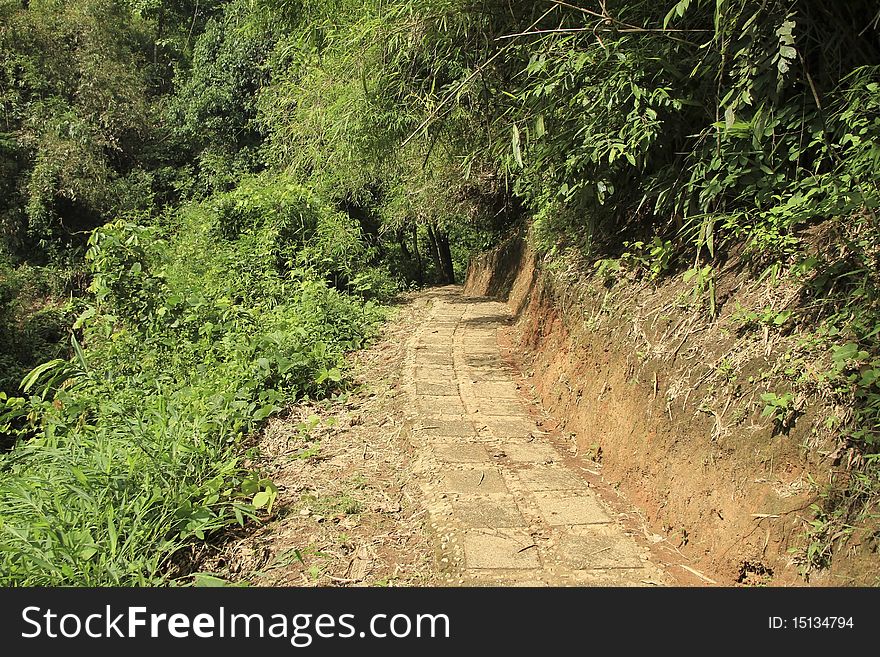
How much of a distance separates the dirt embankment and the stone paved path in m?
0.25

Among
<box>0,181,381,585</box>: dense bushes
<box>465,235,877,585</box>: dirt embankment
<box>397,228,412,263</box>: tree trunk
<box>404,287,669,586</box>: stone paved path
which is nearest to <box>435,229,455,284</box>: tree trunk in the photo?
<box>397,228,412,263</box>: tree trunk

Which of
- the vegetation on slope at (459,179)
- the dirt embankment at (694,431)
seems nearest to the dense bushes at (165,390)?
the vegetation on slope at (459,179)

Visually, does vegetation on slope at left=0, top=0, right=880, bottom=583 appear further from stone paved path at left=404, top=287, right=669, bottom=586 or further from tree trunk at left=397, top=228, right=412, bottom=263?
tree trunk at left=397, top=228, right=412, bottom=263

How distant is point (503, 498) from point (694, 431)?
997 mm

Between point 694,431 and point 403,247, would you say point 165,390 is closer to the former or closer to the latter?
point 694,431

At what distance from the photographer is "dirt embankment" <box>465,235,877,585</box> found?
2.59m

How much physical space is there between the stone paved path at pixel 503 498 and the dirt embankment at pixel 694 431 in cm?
25

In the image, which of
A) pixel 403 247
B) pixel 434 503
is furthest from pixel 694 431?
pixel 403 247

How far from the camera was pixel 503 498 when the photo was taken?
3596mm

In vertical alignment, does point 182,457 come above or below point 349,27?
below
